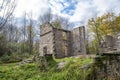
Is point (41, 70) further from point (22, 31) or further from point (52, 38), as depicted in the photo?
point (22, 31)

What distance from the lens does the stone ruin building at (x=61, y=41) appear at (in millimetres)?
18875

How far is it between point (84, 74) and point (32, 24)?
87.6 feet

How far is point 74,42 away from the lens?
20281 mm

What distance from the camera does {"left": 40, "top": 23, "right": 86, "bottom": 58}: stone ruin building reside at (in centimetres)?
1888

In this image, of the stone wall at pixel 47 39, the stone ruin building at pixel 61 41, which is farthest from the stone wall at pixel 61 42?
the stone wall at pixel 47 39

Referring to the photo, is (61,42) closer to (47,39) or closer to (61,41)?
(61,41)

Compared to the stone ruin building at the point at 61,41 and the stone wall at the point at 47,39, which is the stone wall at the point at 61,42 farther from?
the stone wall at the point at 47,39

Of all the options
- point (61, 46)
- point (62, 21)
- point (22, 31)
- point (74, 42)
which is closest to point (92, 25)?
point (62, 21)

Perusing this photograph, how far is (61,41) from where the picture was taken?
1962 cm

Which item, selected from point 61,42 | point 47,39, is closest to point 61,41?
point 61,42

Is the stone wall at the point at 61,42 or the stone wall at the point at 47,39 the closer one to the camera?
the stone wall at the point at 61,42

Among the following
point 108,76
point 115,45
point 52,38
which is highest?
point 52,38

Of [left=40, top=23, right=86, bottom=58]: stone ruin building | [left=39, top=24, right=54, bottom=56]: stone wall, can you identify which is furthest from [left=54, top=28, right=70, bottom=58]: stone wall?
[left=39, top=24, right=54, bottom=56]: stone wall

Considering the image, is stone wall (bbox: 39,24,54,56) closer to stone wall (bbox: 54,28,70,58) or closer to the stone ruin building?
the stone ruin building
